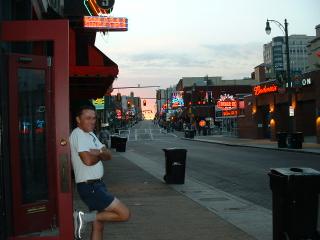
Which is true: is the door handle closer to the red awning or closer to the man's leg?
the man's leg

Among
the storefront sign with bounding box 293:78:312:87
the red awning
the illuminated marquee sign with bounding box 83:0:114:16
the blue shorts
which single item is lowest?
the blue shorts

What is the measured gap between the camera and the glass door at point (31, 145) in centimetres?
581

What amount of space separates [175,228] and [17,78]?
3747 mm

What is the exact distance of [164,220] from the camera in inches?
354

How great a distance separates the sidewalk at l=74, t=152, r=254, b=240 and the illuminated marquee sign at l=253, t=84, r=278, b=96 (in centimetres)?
3412

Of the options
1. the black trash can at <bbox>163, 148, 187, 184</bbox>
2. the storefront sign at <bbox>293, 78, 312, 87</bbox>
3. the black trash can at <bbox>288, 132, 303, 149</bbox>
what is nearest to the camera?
the black trash can at <bbox>163, 148, 187, 184</bbox>

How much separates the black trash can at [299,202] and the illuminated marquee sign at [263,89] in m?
41.0

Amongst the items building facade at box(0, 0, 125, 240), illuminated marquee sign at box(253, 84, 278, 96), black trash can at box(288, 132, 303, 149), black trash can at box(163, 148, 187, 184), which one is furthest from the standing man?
illuminated marquee sign at box(253, 84, 278, 96)

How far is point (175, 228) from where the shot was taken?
27.1ft

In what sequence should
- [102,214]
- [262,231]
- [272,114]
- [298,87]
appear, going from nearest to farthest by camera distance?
[102,214]
[262,231]
[298,87]
[272,114]

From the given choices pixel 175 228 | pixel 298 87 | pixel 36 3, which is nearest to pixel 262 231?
pixel 175 228

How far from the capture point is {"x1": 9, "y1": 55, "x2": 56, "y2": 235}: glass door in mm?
5812

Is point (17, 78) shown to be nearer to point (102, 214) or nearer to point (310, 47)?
point (102, 214)

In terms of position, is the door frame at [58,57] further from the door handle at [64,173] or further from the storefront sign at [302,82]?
the storefront sign at [302,82]
